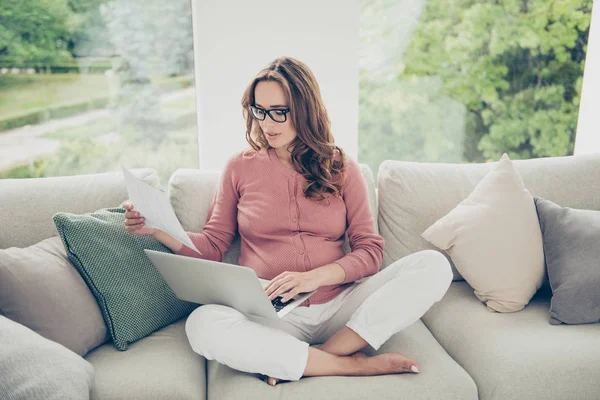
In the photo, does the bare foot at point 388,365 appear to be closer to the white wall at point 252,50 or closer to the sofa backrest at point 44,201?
the sofa backrest at point 44,201

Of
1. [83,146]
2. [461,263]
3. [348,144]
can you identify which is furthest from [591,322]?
[83,146]

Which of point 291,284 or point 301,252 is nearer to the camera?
point 291,284

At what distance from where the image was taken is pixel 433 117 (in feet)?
9.27

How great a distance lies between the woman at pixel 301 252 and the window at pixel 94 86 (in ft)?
3.08

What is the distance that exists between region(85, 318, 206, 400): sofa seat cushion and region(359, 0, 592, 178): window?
5.28ft

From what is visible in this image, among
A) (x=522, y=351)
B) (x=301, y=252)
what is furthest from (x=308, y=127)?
(x=522, y=351)

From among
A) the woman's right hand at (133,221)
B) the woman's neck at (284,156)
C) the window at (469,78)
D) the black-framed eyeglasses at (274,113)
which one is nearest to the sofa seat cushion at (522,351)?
the woman's neck at (284,156)

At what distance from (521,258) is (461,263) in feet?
0.61

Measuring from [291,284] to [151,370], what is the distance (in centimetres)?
43

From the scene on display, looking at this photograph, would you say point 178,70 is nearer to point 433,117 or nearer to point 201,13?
point 201,13

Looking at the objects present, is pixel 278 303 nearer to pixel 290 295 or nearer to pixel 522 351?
pixel 290 295

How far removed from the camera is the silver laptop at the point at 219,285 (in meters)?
1.27

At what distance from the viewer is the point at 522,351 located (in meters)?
1.42

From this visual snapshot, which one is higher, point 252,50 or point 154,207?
point 252,50
